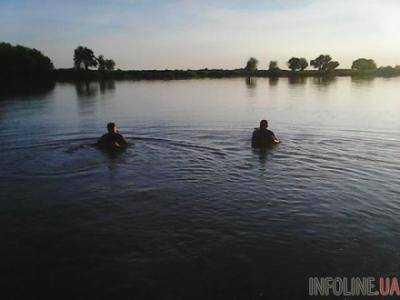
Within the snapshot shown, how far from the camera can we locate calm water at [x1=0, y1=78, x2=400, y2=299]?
912 centimetres

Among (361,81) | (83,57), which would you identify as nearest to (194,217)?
(361,81)

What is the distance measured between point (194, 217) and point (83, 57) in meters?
189

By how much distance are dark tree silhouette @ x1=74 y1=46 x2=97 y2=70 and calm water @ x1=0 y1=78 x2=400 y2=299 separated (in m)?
175

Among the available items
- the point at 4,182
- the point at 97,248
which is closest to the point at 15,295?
the point at 97,248

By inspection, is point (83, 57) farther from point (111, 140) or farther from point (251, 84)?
point (111, 140)

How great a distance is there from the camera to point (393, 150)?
22.0m

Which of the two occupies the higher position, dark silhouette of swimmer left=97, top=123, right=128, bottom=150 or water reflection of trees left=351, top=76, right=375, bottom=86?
water reflection of trees left=351, top=76, right=375, bottom=86

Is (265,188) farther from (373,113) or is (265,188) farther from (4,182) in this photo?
(373,113)

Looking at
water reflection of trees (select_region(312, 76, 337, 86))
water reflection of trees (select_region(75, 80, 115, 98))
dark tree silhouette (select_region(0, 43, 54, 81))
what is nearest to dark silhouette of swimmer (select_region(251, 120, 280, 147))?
water reflection of trees (select_region(75, 80, 115, 98))

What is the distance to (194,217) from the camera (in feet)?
40.3

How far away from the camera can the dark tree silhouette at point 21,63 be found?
127 m

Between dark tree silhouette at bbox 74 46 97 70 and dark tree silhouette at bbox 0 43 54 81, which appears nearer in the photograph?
dark tree silhouette at bbox 0 43 54 81

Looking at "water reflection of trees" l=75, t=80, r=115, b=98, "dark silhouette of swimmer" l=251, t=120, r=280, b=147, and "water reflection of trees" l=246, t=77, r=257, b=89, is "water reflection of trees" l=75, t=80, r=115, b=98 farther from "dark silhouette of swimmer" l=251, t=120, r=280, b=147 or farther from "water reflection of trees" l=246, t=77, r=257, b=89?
"dark silhouette of swimmer" l=251, t=120, r=280, b=147

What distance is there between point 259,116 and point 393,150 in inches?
689
